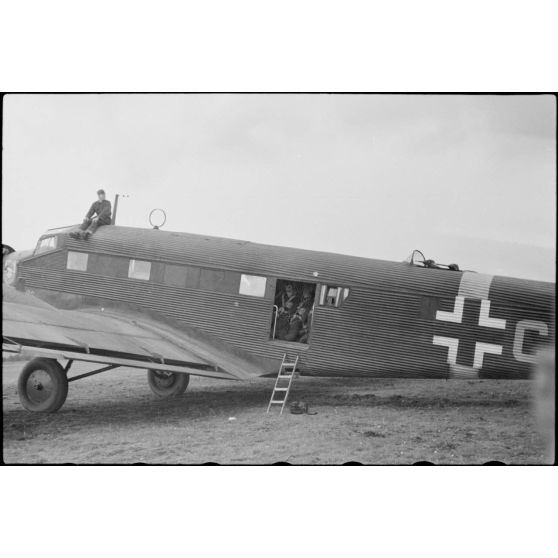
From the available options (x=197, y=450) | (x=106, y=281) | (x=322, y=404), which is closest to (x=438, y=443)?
(x=322, y=404)

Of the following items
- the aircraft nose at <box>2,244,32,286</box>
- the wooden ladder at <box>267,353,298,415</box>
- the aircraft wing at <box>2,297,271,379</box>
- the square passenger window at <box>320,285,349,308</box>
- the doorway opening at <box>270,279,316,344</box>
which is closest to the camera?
the aircraft wing at <box>2,297,271,379</box>

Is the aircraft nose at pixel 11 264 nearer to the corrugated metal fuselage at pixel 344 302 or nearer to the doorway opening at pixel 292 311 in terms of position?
the corrugated metal fuselage at pixel 344 302

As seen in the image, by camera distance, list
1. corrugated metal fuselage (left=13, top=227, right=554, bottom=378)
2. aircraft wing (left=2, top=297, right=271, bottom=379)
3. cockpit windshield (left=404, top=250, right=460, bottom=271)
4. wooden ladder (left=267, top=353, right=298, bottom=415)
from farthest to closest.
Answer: wooden ladder (left=267, top=353, right=298, bottom=415) → cockpit windshield (left=404, top=250, right=460, bottom=271) → corrugated metal fuselage (left=13, top=227, right=554, bottom=378) → aircraft wing (left=2, top=297, right=271, bottom=379)

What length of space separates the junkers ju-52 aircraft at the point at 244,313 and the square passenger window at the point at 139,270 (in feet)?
0.05

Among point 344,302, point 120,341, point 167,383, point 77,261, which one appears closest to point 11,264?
point 77,261

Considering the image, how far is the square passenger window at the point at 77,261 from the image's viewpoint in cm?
930

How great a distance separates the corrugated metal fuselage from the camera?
7.94 m

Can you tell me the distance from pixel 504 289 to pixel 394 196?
1774 millimetres

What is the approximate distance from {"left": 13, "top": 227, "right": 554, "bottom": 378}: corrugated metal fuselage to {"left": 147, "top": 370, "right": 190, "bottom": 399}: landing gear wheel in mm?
775

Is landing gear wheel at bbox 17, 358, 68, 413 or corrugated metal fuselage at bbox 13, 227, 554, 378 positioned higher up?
corrugated metal fuselage at bbox 13, 227, 554, 378

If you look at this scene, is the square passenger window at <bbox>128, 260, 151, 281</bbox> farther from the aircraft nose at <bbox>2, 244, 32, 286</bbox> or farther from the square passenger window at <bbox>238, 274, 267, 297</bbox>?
the aircraft nose at <bbox>2, 244, 32, 286</bbox>

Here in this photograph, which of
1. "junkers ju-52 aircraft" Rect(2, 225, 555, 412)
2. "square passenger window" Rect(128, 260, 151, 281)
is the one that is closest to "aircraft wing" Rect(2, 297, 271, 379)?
"junkers ju-52 aircraft" Rect(2, 225, 555, 412)

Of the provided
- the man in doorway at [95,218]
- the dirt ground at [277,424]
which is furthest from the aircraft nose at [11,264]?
the dirt ground at [277,424]

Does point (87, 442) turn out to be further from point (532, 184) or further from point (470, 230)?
point (532, 184)
